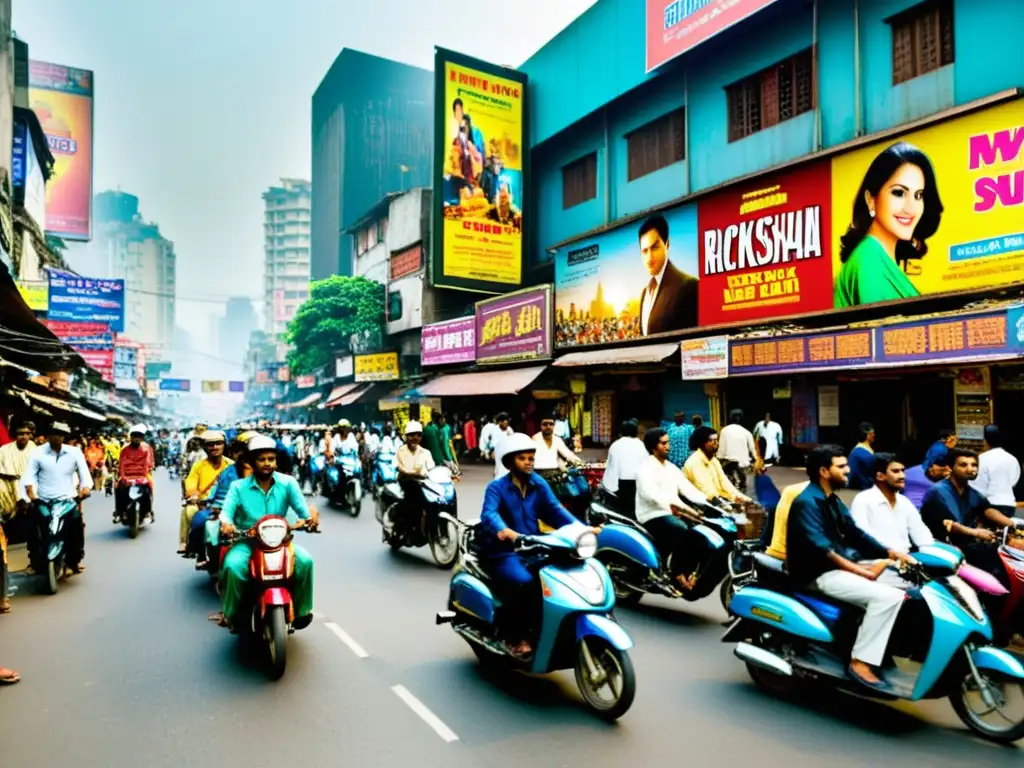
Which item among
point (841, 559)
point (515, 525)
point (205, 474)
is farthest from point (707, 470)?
point (205, 474)

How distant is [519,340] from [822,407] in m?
11.7

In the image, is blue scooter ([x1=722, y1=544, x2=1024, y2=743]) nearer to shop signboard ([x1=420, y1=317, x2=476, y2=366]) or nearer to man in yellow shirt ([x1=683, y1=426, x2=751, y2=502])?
man in yellow shirt ([x1=683, y1=426, x2=751, y2=502])

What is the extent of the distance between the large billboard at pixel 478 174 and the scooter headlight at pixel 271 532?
21963 mm

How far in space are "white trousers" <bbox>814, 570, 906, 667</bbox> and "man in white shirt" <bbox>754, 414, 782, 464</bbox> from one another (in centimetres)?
1236

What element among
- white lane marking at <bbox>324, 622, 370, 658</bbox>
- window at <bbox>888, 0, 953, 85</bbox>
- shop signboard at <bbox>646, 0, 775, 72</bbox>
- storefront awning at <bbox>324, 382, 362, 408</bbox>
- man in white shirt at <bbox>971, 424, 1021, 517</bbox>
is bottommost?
white lane marking at <bbox>324, 622, 370, 658</bbox>

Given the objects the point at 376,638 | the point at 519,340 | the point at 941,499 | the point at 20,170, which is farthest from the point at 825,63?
the point at 20,170

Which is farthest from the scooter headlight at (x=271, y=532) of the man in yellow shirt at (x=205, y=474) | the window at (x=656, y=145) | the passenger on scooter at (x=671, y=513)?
the window at (x=656, y=145)

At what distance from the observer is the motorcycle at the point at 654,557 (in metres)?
6.60

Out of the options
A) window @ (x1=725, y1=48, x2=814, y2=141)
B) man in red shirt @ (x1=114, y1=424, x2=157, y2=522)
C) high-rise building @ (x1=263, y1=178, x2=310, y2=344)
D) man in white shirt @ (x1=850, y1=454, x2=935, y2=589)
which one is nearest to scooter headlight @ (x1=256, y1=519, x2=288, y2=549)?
man in white shirt @ (x1=850, y1=454, x2=935, y2=589)

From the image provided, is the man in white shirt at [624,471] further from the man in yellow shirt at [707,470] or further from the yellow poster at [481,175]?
the yellow poster at [481,175]

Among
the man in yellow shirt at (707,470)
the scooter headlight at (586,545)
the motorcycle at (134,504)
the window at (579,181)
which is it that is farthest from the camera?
the window at (579,181)

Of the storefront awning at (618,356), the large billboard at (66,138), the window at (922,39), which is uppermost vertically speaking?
the large billboard at (66,138)

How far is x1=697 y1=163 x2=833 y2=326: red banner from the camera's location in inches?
631

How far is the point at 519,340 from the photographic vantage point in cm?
2650
